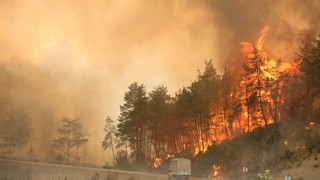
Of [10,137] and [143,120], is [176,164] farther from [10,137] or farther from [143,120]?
[10,137]


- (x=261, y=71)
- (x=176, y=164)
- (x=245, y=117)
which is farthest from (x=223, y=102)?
(x=176, y=164)

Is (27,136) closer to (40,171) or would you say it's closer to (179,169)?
(40,171)

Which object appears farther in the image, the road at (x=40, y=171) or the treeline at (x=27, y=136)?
the treeline at (x=27, y=136)

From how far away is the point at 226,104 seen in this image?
237ft

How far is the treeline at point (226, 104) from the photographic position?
58.2 metres

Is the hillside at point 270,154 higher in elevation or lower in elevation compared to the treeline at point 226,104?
lower

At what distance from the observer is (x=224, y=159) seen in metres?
57.5

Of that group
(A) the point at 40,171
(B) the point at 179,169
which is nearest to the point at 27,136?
(A) the point at 40,171

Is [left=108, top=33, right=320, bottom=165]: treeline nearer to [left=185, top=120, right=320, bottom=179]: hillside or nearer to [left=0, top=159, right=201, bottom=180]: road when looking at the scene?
[left=185, top=120, right=320, bottom=179]: hillside

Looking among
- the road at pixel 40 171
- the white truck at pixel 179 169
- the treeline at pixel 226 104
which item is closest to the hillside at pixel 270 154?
the treeline at pixel 226 104

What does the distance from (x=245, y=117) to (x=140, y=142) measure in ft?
80.0

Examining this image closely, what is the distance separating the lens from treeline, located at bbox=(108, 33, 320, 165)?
58156mm

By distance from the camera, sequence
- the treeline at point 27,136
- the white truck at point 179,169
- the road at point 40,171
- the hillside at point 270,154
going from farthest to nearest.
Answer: the treeline at point 27,136 → the road at point 40,171 → the white truck at point 179,169 → the hillside at point 270,154

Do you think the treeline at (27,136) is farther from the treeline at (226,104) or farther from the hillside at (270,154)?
the hillside at (270,154)
